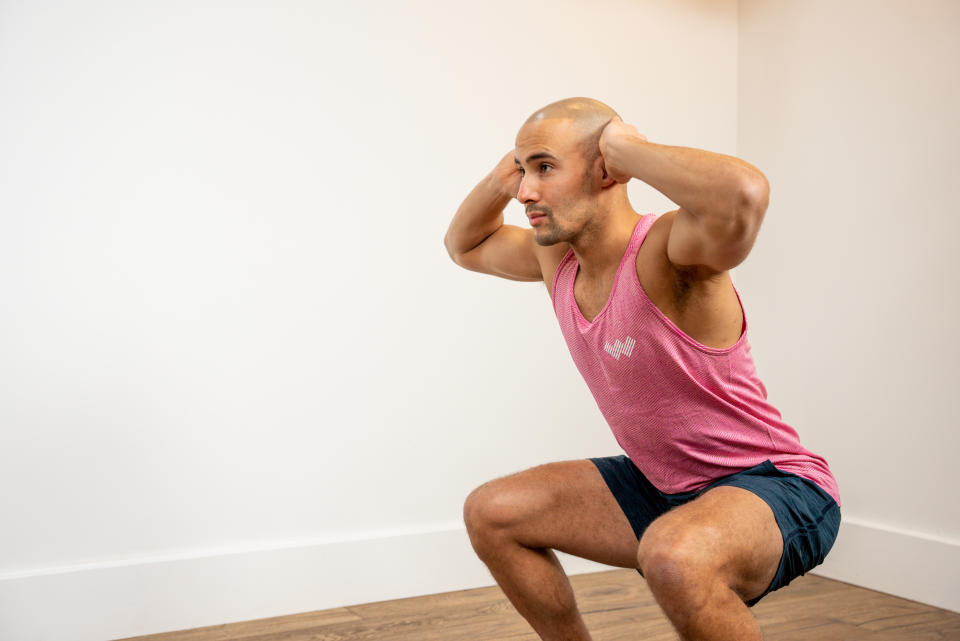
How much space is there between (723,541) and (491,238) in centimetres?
91

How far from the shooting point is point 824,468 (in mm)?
1586

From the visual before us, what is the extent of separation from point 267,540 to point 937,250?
2.22 m

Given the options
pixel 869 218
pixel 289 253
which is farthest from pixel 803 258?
pixel 289 253

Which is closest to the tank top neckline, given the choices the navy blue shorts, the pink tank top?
the pink tank top

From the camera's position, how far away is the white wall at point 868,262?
2525 mm

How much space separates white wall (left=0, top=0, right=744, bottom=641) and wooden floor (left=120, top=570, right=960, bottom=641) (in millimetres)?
110

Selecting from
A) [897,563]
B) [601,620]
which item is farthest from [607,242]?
[897,563]

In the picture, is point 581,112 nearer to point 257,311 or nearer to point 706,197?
point 706,197

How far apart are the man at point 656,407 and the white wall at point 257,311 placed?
97 cm

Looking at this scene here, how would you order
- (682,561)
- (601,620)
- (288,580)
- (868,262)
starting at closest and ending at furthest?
(682,561)
(601,620)
(288,580)
(868,262)

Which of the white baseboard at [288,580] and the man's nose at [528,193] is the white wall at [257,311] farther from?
the man's nose at [528,193]

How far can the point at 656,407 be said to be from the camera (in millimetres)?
1550

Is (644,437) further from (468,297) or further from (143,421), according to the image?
(143,421)

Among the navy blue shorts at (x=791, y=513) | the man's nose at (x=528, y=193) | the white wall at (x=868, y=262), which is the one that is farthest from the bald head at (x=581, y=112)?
the white wall at (x=868, y=262)
